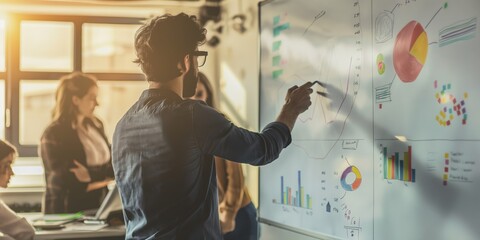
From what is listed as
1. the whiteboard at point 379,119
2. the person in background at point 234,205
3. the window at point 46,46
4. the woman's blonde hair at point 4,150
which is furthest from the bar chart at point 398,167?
the window at point 46,46

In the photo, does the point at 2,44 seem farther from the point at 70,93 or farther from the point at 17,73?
the point at 70,93

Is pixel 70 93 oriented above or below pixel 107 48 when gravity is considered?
below

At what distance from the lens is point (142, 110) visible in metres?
1.80

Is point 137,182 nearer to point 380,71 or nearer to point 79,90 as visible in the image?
point 380,71

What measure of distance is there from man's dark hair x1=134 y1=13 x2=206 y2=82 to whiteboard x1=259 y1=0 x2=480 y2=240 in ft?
1.95

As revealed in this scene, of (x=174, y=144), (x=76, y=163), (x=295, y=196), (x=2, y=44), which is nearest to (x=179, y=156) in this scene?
(x=174, y=144)

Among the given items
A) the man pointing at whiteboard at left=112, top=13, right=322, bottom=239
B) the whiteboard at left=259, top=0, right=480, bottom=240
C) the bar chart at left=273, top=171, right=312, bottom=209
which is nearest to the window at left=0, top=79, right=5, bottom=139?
the whiteboard at left=259, top=0, right=480, bottom=240

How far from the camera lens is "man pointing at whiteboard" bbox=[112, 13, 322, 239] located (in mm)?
1708

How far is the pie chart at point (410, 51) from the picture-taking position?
5.68 ft

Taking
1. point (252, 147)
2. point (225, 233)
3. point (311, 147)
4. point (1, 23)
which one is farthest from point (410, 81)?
point (1, 23)

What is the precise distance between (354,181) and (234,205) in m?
0.92

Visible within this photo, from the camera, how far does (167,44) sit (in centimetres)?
183

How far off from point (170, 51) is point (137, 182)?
1.34 ft

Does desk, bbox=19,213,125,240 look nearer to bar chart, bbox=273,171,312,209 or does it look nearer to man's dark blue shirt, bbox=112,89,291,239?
bar chart, bbox=273,171,312,209
